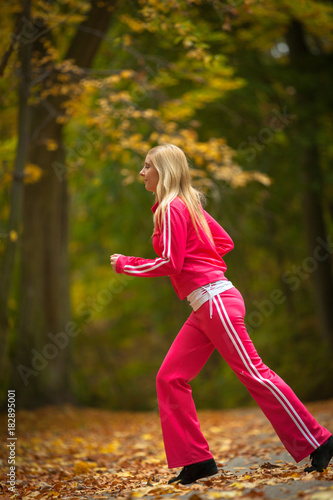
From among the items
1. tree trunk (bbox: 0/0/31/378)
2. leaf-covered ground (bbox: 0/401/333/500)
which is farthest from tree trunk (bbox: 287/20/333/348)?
tree trunk (bbox: 0/0/31/378)

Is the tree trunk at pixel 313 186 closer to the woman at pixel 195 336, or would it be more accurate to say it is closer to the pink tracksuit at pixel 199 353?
the woman at pixel 195 336

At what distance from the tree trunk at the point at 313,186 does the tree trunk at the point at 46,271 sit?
15.5ft

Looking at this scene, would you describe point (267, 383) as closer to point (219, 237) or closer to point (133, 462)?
point (219, 237)

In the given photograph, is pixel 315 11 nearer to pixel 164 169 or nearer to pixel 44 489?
pixel 164 169

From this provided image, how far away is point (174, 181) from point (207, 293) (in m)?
0.78

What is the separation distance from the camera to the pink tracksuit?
12.2 ft

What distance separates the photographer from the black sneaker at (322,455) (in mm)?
3693

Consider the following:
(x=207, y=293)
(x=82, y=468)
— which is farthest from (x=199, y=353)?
(x=82, y=468)

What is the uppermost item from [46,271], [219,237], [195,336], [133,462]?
[219,237]

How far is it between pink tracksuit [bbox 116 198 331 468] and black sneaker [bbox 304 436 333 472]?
3cm

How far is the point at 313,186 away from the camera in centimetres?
1230

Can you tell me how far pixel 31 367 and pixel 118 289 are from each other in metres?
6.20

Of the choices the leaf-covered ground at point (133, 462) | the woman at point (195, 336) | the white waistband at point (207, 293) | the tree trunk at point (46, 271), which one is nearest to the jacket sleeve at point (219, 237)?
the woman at point (195, 336)

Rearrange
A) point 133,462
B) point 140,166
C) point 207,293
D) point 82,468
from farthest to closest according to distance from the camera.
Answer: point 140,166 → point 133,462 → point 82,468 → point 207,293
